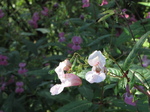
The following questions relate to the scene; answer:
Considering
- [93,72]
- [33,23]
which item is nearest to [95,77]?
[93,72]

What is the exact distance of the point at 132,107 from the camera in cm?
154

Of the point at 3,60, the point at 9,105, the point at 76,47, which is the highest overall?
the point at 76,47

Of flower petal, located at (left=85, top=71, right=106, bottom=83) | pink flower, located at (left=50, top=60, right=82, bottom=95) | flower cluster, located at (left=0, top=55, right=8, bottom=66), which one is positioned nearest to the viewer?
flower petal, located at (left=85, top=71, right=106, bottom=83)

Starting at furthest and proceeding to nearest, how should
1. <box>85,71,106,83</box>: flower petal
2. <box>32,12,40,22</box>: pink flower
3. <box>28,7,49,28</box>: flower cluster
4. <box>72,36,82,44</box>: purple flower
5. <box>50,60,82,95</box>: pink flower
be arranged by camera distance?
<box>32,12,40,22</box>: pink flower, <box>28,7,49,28</box>: flower cluster, <box>72,36,82,44</box>: purple flower, <box>50,60,82,95</box>: pink flower, <box>85,71,106,83</box>: flower petal

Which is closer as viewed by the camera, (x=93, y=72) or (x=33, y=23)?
(x=93, y=72)

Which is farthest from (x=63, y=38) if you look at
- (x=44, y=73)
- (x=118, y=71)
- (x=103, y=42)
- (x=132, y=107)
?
(x=118, y=71)

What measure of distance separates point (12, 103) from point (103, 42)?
94 cm

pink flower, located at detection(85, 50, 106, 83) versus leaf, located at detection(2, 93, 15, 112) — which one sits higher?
pink flower, located at detection(85, 50, 106, 83)

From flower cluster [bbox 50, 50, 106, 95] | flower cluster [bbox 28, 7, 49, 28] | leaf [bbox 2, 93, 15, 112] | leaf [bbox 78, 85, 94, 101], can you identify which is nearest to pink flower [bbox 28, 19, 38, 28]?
flower cluster [bbox 28, 7, 49, 28]

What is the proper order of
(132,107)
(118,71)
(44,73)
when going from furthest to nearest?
1. (44,73)
2. (132,107)
3. (118,71)

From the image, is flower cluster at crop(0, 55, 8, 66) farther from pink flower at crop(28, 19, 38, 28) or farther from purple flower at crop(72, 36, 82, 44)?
pink flower at crop(28, 19, 38, 28)

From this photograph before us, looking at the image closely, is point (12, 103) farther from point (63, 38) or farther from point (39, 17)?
point (39, 17)

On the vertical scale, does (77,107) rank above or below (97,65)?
below

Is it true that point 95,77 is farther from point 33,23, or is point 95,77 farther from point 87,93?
point 33,23
